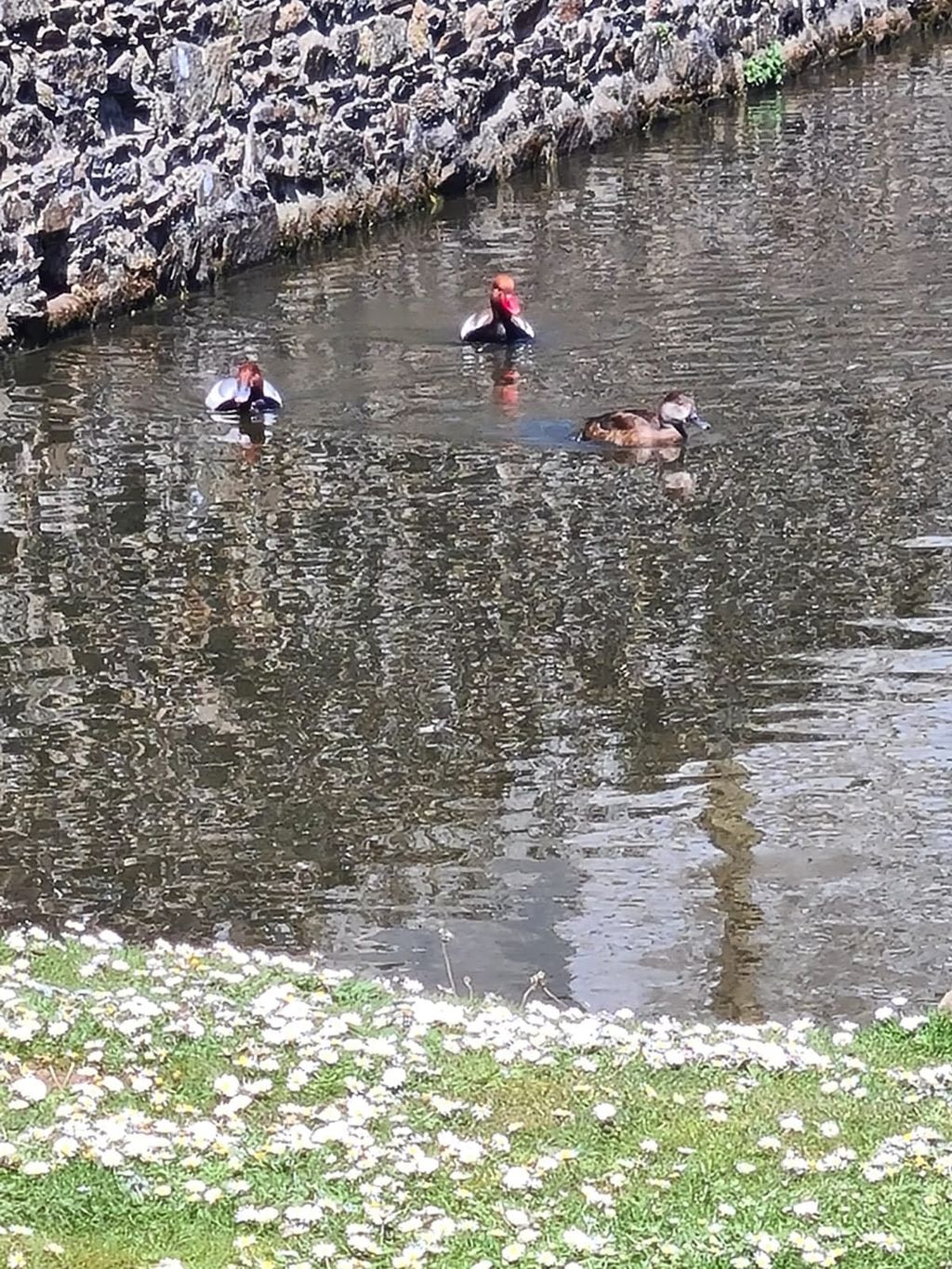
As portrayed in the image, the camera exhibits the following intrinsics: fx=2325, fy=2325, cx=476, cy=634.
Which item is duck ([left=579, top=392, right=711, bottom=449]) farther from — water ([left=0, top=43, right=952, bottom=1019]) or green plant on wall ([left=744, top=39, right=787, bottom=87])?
green plant on wall ([left=744, top=39, right=787, bottom=87])

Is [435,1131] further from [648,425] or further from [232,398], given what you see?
[232,398]

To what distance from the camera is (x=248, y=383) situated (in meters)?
13.6

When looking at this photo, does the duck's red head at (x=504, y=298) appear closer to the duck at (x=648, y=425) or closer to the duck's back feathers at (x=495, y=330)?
the duck's back feathers at (x=495, y=330)

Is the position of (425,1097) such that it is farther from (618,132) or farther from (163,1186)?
(618,132)

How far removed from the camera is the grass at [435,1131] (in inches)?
197

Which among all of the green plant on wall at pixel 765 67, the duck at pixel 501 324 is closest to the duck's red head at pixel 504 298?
the duck at pixel 501 324

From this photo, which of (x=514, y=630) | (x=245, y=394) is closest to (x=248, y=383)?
(x=245, y=394)

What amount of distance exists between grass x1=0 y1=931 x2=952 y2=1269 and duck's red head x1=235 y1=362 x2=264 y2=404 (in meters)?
7.27

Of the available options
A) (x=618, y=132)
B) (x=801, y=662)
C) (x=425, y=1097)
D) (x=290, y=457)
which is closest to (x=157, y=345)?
(x=290, y=457)

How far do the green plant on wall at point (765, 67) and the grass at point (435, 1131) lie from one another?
2034 cm

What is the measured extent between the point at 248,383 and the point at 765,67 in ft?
45.5

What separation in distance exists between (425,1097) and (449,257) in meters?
12.9

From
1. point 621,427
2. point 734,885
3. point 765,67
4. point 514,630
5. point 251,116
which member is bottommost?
point 734,885

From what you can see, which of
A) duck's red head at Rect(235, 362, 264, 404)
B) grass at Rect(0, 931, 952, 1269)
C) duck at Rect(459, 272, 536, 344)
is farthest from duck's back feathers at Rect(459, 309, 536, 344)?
grass at Rect(0, 931, 952, 1269)
